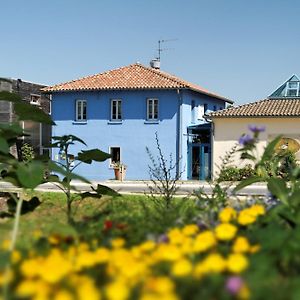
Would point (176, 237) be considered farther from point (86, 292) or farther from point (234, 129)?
point (234, 129)

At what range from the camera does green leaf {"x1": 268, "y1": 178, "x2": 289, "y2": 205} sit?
3.59 metres

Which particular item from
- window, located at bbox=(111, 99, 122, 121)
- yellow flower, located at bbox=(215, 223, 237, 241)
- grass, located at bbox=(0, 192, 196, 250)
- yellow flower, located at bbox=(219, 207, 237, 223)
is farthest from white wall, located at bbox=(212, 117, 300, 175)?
yellow flower, located at bbox=(215, 223, 237, 241)

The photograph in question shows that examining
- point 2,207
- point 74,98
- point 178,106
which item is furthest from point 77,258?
point 74,98

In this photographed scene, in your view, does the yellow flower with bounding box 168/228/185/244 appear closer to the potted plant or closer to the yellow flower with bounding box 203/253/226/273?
the yellow flower with bounding box 203/253/226/273

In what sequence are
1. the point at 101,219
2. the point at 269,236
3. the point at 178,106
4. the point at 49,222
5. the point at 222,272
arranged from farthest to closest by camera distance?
1. the point at 178,106
2. the point at 101,219
3. the point at 49,222
4. the point at 269,236
5. the point at 222,272

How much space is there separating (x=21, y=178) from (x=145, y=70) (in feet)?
99.3

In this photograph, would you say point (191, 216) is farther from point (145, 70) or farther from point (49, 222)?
point (145, 70)

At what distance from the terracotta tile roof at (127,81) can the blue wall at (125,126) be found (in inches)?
16.0

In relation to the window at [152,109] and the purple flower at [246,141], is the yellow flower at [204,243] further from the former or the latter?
the window at [152,109]

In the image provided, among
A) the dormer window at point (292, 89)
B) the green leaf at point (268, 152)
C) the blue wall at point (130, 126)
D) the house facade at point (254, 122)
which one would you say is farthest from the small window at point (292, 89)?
the green leaf at point (268, 152)

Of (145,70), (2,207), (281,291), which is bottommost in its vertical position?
(2,207)

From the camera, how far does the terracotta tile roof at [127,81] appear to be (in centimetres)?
3112

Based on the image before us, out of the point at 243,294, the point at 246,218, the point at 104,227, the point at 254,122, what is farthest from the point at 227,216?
the point at 254,122

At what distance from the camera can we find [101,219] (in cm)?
316
